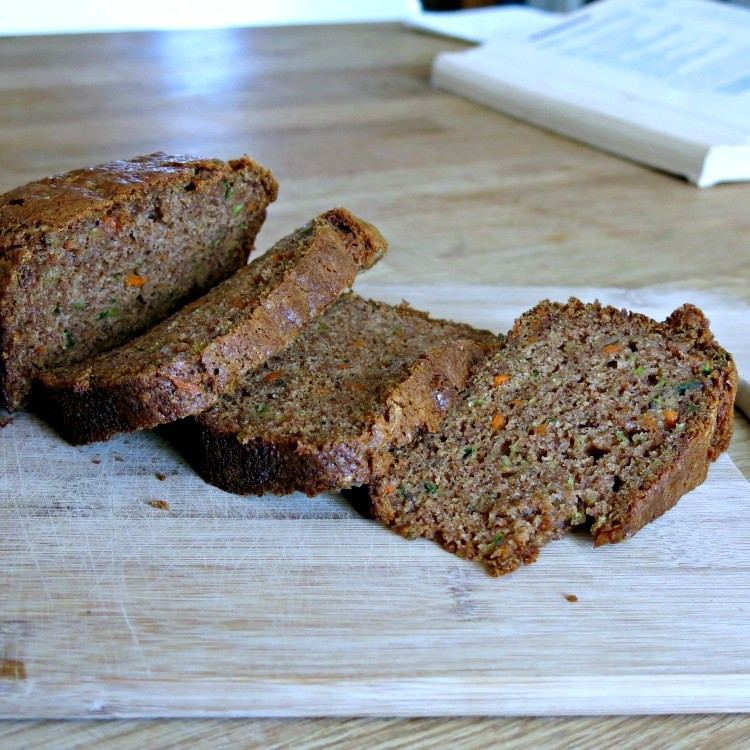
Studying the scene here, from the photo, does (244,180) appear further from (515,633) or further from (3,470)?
(515,633)

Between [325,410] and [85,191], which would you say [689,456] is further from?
[85,191]

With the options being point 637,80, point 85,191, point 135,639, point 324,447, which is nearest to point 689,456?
point 324,447

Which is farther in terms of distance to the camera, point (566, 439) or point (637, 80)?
point (637, 80)

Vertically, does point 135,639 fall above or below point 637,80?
below

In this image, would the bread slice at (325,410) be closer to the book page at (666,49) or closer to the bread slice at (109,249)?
the bread slice at (109,249)

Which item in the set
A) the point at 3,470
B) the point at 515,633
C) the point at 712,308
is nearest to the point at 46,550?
the point at 3,470

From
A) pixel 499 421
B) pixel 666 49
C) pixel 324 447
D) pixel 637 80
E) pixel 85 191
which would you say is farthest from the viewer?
pixel 666 49

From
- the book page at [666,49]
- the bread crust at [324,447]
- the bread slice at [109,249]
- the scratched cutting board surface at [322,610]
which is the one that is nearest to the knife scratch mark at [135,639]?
the scratched cutting board surface at [322,610]
